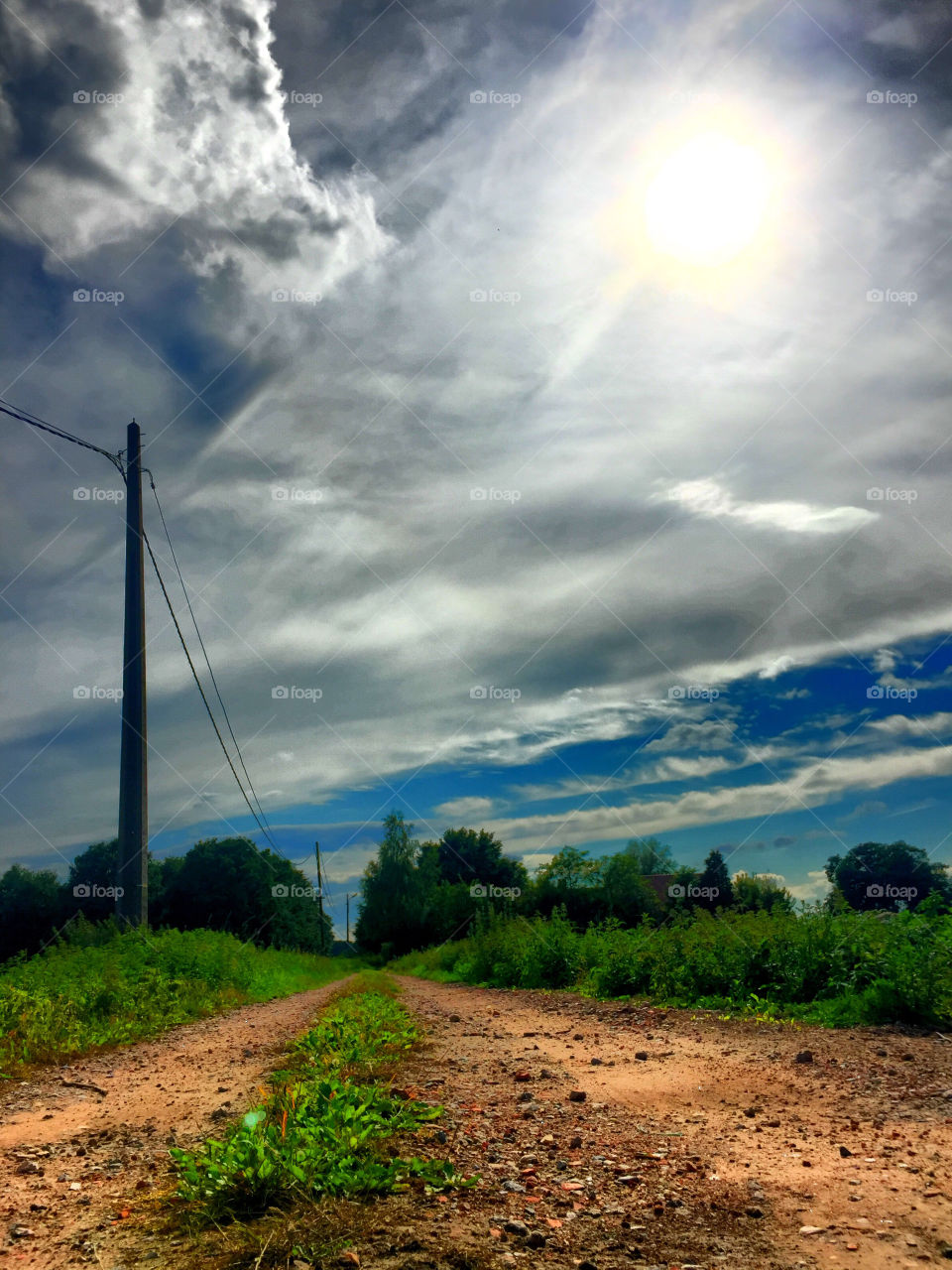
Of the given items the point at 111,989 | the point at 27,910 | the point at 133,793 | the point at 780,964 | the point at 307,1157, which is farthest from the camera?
the point at 27,910

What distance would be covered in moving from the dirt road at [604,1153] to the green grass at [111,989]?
822 mm

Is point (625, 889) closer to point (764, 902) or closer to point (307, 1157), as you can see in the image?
point (764, 902)

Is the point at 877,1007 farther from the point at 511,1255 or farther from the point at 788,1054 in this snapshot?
the point at 511,1255

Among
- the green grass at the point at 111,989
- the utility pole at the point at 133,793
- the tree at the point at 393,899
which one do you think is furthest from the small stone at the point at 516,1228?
the tree at the point at 393,899

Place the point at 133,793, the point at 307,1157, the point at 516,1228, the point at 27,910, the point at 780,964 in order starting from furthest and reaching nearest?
the point at 27,910
the point at 133,793
the point at 780,964
the point at 307,1157
the point at 516,1228

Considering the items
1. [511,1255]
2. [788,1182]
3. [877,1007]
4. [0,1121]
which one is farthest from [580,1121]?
[877,1007]

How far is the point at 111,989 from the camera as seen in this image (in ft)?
34.8

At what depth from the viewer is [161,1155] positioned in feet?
13.2

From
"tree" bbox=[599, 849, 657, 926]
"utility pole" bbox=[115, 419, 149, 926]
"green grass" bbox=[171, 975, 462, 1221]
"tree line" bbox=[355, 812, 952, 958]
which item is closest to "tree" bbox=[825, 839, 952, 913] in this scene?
"tree line" bbox=[355, 812, 952, 958]

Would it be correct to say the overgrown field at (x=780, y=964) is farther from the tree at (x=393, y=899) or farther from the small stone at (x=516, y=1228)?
the tree at (x=393, y=899)

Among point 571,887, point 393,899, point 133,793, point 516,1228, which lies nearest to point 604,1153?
point 516,1228

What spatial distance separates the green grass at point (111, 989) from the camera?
26.3 ft

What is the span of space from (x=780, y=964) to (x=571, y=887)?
22384mm

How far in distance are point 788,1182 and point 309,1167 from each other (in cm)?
207
